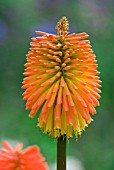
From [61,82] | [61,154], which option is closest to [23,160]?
[61,154]

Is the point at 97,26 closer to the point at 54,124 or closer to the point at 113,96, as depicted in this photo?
the point at 113,96

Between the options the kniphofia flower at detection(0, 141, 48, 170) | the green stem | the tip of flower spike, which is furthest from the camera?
the tip of flower spike

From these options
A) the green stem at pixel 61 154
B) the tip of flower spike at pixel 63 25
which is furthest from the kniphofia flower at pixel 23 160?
the tip of flower spike at pixel 63 25

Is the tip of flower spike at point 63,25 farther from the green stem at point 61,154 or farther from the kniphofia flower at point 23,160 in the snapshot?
the kniphofia flower at point 23,160

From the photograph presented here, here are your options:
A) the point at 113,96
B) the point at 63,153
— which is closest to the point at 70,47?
the point at 63,153

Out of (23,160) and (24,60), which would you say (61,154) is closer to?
(23,160)

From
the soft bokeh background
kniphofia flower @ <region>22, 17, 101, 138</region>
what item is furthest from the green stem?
the soft bokeh background

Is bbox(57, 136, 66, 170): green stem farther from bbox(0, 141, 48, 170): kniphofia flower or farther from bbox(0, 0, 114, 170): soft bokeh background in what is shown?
bbox(0, 0, 114, 170): soft bokeh background
